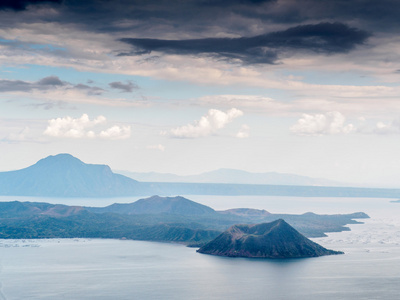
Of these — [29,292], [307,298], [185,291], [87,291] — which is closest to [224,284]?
[185,291]

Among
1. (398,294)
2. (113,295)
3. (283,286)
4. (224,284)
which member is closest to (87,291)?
(113,295)

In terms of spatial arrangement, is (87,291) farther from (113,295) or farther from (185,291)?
(185,291)

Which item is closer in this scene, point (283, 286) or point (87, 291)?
point (87, 291)

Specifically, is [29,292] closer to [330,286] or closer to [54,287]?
[54,287]

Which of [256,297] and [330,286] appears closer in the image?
[256,297]

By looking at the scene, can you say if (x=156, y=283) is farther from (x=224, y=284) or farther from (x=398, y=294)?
(x=398, y=294)

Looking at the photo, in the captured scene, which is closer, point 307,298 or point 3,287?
point 307,298

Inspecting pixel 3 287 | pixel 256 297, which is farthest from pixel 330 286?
pixel 3 287
